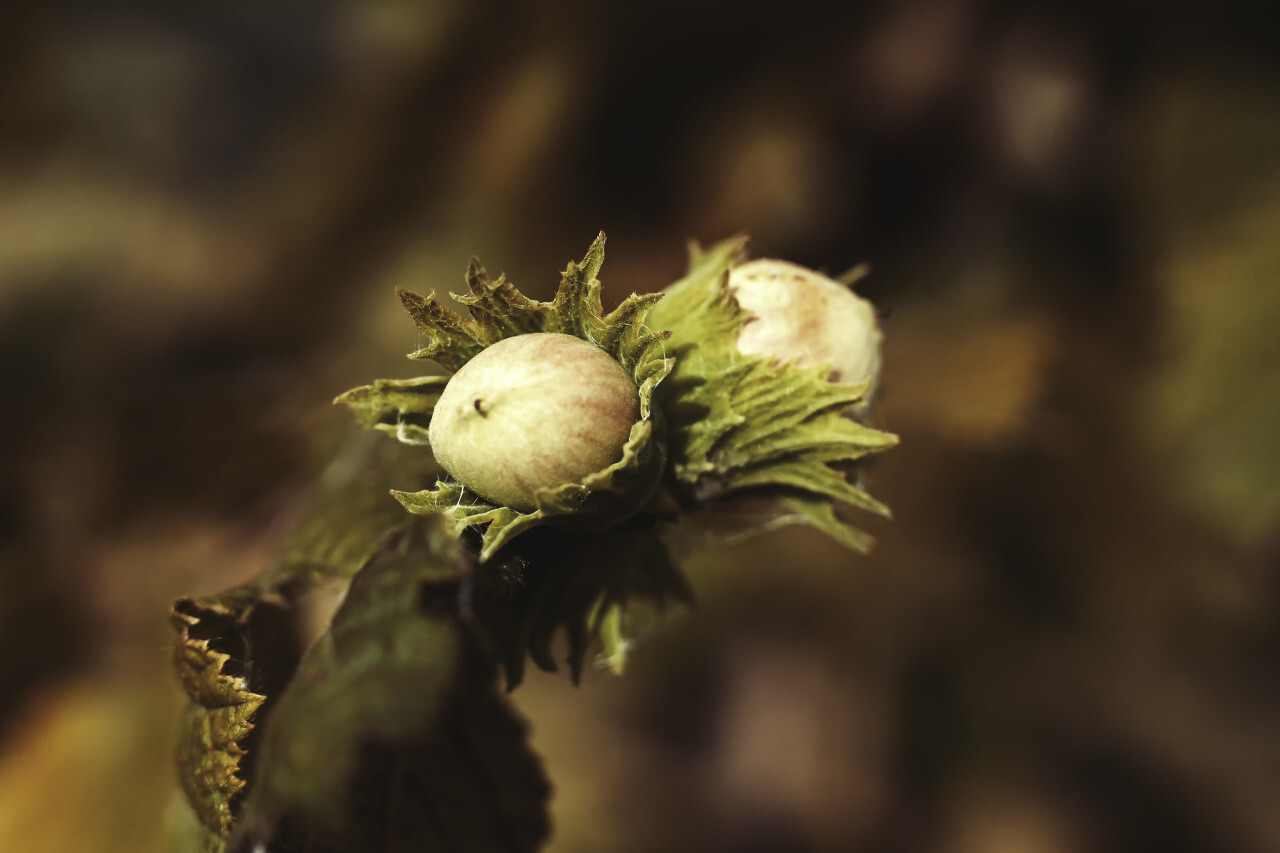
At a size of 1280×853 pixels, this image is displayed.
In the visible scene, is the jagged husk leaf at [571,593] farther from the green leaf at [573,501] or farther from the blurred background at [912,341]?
the blurred background at [912,341]

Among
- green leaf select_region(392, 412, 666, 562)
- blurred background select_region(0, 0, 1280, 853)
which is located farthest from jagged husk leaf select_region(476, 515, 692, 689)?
blurred background select_region(0, 0, 1280, 853)

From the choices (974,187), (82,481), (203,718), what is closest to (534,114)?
(974,187)

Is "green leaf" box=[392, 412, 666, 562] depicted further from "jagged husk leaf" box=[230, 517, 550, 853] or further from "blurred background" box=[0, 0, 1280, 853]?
"blurred background" box=[0, 0, 1280, 853]

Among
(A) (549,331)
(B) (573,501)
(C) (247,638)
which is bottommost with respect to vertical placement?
(C) (247,638)

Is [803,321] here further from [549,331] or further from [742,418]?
[549,331]

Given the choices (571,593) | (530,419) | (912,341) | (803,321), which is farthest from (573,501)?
(912,341)

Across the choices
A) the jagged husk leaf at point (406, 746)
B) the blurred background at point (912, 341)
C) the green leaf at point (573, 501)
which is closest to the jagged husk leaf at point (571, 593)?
the green leaf at point (573, 501)

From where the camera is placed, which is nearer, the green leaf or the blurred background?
the green leaf

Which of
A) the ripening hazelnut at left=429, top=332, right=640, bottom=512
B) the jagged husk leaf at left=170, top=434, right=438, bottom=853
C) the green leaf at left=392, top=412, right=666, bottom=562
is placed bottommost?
the jagged husk leaf at left=170, top=434, right=438, bottom=853
